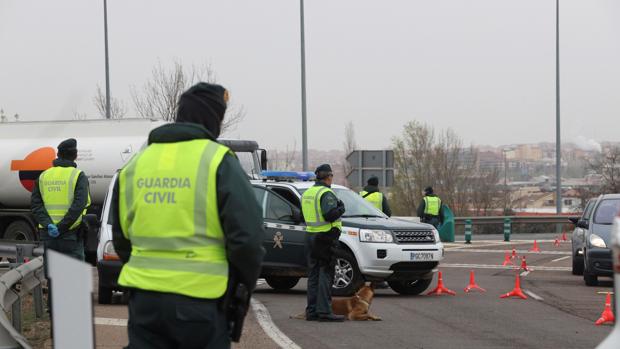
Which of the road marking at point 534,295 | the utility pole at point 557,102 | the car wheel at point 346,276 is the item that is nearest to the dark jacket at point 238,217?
the car wheel at point 346,276

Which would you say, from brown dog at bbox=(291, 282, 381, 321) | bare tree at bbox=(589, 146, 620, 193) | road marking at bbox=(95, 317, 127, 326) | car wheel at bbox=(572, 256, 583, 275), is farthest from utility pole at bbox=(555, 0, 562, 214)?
road marking at bbox=(95, 317, 127, 326)

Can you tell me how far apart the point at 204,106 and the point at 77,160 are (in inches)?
747

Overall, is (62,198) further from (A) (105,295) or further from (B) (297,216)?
(B) (297,216)

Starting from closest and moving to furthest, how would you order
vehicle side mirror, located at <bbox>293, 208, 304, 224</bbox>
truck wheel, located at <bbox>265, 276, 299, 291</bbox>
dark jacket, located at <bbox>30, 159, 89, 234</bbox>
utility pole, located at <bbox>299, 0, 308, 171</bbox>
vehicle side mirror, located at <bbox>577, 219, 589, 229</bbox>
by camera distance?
dark jacket, located at <bbox>30, 159, 89, 234</bbox> → vehicle side mirror, located at <bbox>293, 208, 304, 224</bbox> → truck wheel, located at <bbox>265, 276, 299, 291</bbox> → vehicle side mirror, located at <bbox>577, 219, 589, 229</bbox> → utility pole, located at <bbox>299, 0, 308, 171</bbox>

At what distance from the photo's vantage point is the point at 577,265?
67.9 feet

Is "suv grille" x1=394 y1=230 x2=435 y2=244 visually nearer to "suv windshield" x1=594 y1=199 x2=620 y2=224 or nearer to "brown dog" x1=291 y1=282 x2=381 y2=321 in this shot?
"brown dog" x1=291 y1=282 x2=381 y2=321

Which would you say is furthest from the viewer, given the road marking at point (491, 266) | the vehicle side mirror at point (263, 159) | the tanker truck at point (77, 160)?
the vehicle side mirror at point (263, 159)

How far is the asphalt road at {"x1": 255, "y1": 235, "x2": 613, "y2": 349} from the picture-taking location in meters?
10.8

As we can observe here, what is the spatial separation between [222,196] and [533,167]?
105m

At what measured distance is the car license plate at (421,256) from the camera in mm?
15516

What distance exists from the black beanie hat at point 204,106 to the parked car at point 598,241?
42.9 ft

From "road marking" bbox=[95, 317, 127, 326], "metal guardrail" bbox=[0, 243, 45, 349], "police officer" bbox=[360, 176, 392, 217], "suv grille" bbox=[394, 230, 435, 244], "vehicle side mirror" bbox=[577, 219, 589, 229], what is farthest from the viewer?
"police officer" bbox=[360, 176, 392, 217]

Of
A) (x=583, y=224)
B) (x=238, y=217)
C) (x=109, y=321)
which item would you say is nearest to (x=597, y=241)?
(x=583, y=224)

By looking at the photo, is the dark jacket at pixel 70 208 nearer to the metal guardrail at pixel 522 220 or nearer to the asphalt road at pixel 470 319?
the asphalt road at pixel 470 319
